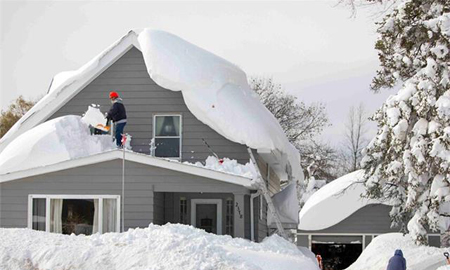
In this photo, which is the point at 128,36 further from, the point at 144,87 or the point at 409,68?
the point at 409,68

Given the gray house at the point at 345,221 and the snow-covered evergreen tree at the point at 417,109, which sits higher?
the snow-covered evergreen tree at the point at 417,109

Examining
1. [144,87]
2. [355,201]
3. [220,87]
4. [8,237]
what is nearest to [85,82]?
[144,87]

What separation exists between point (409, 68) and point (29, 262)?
13662mm

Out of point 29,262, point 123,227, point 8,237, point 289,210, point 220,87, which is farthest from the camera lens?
point 289,210

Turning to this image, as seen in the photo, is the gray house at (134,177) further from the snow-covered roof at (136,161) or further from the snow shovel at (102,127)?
the snow shovel at (102,127)

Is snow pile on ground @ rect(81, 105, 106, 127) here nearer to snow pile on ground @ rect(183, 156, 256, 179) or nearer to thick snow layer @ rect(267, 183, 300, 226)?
snow pile on ground @ rect(183, 156, 256, 179)

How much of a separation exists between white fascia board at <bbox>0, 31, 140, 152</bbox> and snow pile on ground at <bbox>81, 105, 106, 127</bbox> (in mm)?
1230

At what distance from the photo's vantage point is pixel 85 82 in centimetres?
2398

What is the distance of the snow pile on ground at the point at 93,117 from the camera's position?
22922 mm

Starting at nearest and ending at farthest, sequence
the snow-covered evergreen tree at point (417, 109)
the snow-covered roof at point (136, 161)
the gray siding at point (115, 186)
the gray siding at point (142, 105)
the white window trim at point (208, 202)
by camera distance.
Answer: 1. the snow-covered roof at point (136, 161)
2. the gray siding at point (115, 186)
3. the snow-covered evergreen tree at point (417, 109)
4. the gray siding at point (142, 105)
5. the white window trim at point (208, 202)

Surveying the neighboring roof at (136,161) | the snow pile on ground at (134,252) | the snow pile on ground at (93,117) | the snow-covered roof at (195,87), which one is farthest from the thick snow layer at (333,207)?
the snow pile on ground at (134,252)

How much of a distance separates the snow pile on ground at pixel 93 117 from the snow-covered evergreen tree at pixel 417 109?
8478 millimetres

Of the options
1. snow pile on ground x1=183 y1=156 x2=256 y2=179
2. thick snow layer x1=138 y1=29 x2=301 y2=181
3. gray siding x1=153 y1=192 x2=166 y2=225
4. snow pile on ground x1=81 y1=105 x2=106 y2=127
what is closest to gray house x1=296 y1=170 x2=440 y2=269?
thick snow layer x1=138 y1=29 x2=301 y2=181

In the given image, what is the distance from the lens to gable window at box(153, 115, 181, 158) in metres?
23.6
